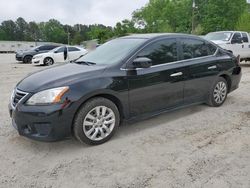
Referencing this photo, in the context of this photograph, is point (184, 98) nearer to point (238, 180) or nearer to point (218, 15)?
point (238, 180)

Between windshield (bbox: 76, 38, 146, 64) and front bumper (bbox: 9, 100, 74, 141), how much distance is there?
118cm

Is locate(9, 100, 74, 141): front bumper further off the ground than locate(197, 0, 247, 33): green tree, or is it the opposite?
locate(197, 0, 247, 33): green tree

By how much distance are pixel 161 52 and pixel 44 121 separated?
224cm

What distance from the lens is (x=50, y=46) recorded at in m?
20.1

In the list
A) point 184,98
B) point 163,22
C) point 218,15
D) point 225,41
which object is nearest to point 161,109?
point 184,98

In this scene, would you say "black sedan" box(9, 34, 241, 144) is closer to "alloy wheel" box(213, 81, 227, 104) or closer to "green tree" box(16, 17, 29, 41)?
"alloy wheel" box(213, 81, 227, 104)

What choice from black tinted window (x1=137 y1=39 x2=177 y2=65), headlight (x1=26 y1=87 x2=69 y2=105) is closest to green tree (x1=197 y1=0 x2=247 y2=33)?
black tinted window (x1=137 y1=39 x2=177 y2=65)

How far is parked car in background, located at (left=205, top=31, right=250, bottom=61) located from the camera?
37.4 ft

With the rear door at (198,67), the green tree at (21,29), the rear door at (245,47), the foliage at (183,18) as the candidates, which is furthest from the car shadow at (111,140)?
the green tree at (21,29)

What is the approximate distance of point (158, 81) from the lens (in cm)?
417

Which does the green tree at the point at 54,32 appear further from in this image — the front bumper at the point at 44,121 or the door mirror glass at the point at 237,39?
the front bumper at the point at 44,121

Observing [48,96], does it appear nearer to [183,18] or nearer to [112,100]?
[112,100]

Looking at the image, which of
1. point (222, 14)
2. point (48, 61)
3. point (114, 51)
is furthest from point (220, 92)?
point (222, 14)

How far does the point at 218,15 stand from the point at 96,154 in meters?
47.4
